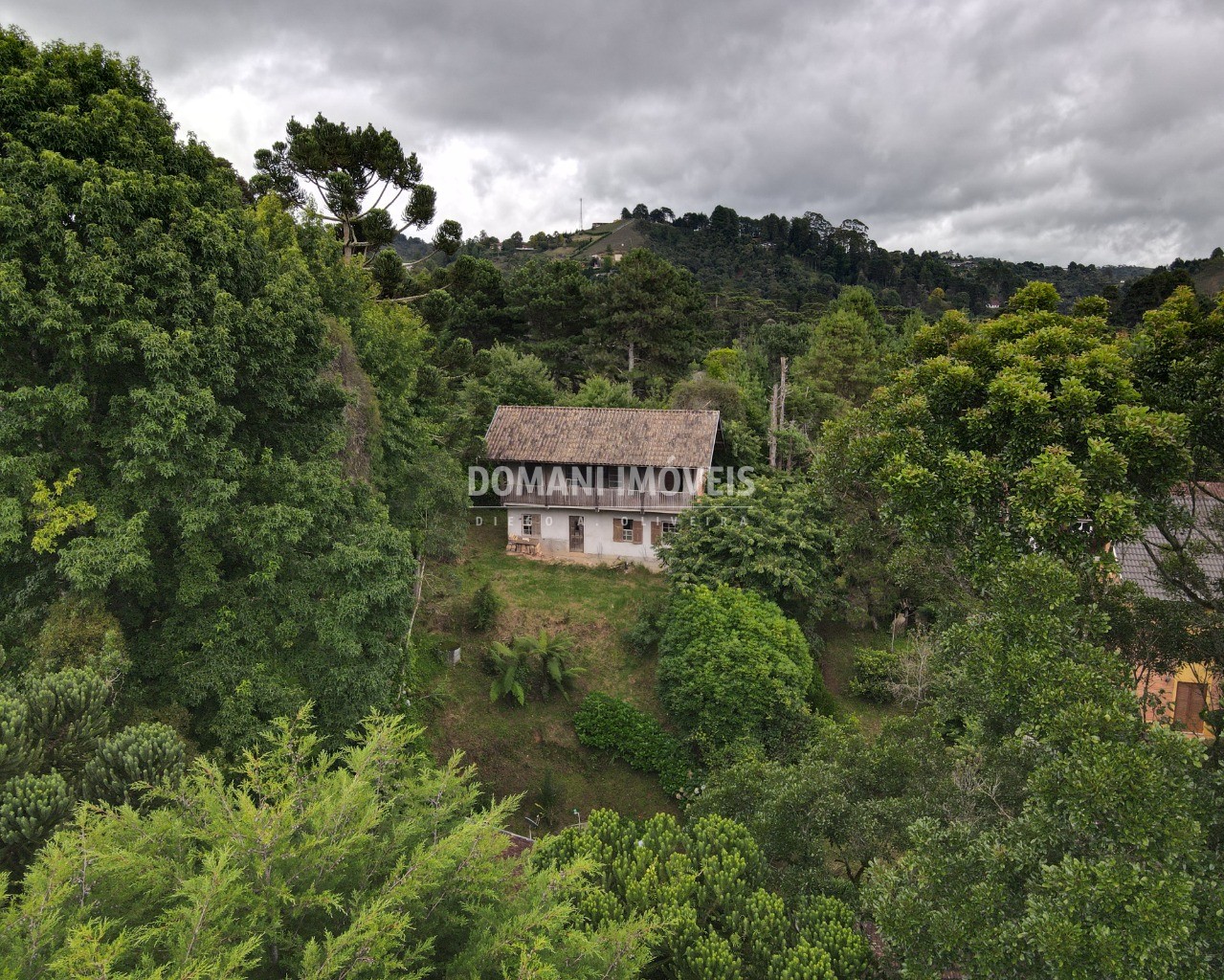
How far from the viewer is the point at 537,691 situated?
21.3 meters

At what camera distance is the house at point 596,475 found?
2717cm

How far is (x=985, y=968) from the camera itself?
20.3 ft

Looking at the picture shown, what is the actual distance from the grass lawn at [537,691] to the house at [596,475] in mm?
1196

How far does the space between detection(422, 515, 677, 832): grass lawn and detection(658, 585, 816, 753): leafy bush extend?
227 centimetres

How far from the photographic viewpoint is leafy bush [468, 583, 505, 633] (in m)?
23.4

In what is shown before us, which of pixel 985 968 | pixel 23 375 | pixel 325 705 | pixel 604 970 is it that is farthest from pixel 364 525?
pixel 985 968

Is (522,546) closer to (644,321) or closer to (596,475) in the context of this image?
(596,475)

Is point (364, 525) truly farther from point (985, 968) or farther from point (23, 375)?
point (985, 968)

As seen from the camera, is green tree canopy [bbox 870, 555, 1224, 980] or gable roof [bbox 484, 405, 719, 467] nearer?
green tree canopy [bbox 870, 555, 1224, 980]

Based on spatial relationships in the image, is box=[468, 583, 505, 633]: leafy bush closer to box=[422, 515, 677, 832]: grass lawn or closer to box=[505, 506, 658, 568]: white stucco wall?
box=[422, 515, 677, 832]: grass lawn

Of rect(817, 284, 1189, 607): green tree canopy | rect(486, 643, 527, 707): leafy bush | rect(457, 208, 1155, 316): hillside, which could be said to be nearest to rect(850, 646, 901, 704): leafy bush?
rect(486, 643, 527, 707): leafy bush

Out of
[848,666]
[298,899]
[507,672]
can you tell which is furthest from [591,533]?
[298,899]

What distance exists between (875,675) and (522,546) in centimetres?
1476

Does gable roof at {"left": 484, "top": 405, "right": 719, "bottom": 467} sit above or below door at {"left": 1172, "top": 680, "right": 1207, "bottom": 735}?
above
